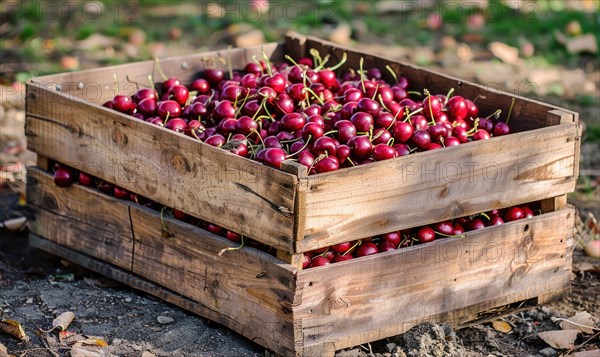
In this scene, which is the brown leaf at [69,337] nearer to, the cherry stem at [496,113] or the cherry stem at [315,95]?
the cherry stem at [315,95]

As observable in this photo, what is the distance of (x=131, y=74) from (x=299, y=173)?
5.00 ft

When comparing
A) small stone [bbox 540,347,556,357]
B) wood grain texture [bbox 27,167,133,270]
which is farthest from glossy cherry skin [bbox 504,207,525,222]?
wood grain texture [bbox 27,167,133,270]

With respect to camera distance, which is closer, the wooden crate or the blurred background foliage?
the wooden crate

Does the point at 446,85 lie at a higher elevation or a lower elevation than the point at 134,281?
higher

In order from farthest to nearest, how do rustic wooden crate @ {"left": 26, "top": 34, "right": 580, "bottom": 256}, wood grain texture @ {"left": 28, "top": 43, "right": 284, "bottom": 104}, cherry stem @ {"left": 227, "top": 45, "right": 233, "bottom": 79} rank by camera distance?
cherry stem @ {"left": 227, "top": 45, "right": 233, "bottom": 79} < wood grain texture @ {"left": 28, "top": 43, "right": 284, "bottom": 104} < rustic wooden crate @ {"left": 26, "top": 34, "right": 580, "bottom": 256}

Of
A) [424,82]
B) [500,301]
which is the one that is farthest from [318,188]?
[424,82]

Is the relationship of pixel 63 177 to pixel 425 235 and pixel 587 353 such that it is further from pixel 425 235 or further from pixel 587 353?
pixel 587 353

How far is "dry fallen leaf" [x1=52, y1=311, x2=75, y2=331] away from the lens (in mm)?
Answer: 3658

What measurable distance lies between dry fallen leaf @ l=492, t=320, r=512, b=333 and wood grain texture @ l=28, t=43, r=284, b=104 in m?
1.69

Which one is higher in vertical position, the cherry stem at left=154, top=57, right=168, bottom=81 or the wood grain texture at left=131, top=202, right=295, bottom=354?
the cherry stem at left=154, top=57, right=168, bottom=81

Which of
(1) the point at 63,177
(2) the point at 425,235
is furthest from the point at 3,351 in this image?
(2) the point at 425,235

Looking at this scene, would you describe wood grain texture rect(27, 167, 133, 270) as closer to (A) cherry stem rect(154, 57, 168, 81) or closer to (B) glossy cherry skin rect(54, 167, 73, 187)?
(B) glossy cherry skin rect(54, 167, 73, 187)

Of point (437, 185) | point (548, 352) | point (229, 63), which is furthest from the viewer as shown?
point (229, 63)

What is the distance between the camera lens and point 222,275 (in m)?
3.60
